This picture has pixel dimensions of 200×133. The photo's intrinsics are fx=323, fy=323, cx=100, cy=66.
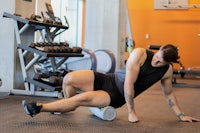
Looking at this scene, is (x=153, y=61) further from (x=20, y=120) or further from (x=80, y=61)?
(x=80, y=61)

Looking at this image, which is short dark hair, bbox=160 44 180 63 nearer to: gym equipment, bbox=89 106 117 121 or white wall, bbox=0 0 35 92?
gym equipment, bbox=89 106 117 121

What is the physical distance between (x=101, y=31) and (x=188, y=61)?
357 centimetres

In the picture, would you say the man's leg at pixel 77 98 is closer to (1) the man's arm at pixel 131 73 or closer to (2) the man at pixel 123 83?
(2) the man at pixel 123 83

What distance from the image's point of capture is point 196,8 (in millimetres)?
9492

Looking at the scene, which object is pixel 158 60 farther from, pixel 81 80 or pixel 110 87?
pixel 81 80

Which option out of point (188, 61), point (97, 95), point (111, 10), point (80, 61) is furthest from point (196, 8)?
point (97, 95)

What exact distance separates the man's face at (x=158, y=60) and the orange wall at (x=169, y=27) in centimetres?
716

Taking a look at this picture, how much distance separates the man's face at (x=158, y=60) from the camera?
274cm

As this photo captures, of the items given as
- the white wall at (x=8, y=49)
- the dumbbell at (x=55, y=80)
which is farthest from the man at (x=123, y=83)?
the white wall at (x=8, y=49)

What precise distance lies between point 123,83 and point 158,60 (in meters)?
0.39

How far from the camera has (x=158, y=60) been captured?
2.78 meters

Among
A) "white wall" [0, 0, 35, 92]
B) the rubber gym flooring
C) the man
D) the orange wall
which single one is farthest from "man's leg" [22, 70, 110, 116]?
the orange wall

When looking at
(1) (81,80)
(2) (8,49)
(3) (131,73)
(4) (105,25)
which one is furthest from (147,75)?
(4) (105,25)

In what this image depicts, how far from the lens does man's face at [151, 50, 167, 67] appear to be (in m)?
2.74
